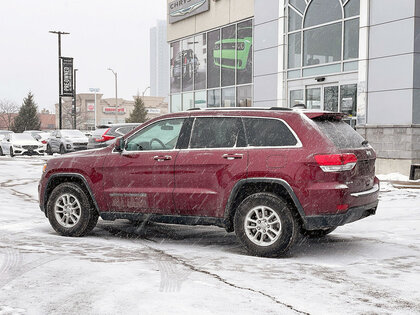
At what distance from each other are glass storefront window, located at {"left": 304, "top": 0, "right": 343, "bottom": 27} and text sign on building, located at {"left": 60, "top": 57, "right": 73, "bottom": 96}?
30019 mm

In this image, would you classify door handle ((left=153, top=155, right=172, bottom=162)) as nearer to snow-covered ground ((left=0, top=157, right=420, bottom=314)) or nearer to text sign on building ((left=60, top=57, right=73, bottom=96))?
snow-covered ground ((left=0, top=157, right=420, bottom=314))

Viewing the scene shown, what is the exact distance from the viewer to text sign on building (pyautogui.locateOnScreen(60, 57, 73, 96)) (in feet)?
151

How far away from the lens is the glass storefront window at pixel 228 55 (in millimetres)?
24734

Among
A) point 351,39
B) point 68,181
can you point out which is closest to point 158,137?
point 68,181

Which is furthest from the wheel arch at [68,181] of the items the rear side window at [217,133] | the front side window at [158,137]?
the rear side window at [217,133]

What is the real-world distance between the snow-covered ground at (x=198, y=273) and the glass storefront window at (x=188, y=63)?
1953 cm

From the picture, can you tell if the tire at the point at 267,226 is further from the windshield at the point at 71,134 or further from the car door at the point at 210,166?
the windshield at the point at 71,134

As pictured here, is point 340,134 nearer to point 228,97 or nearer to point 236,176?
point 236,176

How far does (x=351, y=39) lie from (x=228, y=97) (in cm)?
797

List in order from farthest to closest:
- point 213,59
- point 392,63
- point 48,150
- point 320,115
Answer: point 48,150 < point 213,59 < point 392,63 < point 320,115

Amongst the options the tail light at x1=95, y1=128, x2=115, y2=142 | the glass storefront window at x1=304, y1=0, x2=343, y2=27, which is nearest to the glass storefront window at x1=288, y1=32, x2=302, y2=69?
the glass storefront window at x1=304, y1=0, x2=343, y2=27

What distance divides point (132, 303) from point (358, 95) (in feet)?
47.3

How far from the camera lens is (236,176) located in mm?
6684

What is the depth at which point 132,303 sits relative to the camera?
470cm
